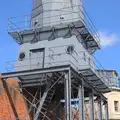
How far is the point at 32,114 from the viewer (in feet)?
81.1

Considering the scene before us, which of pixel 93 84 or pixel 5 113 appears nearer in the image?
pixel 5 113

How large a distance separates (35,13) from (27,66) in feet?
16.2

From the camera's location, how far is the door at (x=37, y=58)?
84.4ft

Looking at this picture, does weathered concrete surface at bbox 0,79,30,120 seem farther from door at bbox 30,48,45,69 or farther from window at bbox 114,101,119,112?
window at bbox 114,101,119,112

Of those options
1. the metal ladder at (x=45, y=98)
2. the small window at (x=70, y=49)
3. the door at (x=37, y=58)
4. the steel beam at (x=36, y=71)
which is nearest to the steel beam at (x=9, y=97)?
the steel beam at (x=36, y=71)

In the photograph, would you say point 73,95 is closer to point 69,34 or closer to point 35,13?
point 69,34

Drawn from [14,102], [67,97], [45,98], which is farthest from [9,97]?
[67,97]

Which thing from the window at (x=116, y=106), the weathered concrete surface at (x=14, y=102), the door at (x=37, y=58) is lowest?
the weathered concrete surface at (x=14, y=102)

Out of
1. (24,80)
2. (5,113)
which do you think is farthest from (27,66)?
(5,113)

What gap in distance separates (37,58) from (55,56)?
5.13 feet

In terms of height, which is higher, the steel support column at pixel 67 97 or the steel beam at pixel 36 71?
the steel beam at pixel 36 71

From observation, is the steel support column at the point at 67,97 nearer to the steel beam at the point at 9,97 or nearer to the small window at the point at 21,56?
the steel beam at the point at 9,97

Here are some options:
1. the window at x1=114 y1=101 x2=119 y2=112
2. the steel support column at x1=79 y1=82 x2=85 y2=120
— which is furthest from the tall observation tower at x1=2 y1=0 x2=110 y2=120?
the window at x1=114 y1=101 x2=119 y2=112

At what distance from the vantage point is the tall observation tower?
78.0ft
